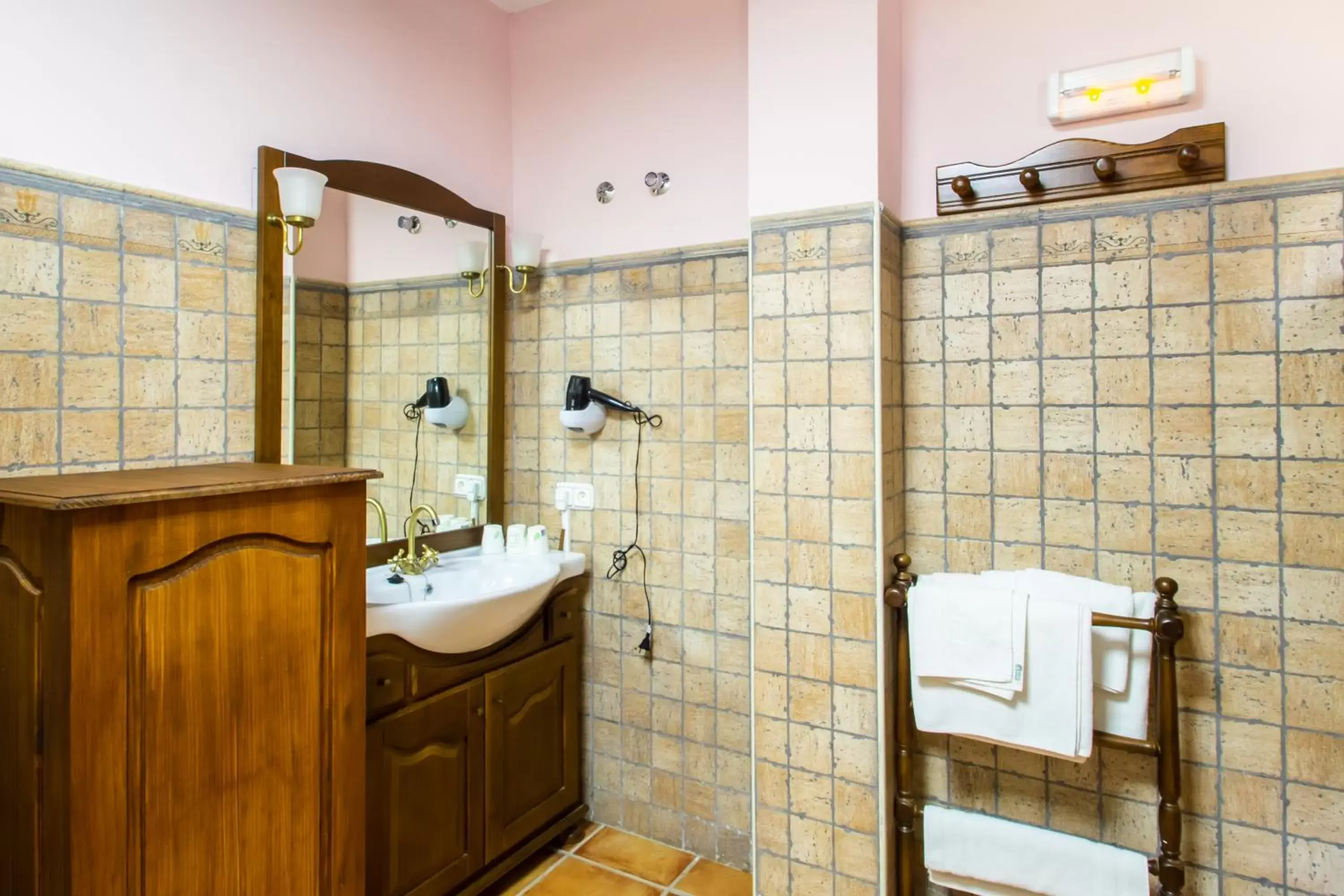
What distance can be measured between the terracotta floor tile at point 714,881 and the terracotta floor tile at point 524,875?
417mm

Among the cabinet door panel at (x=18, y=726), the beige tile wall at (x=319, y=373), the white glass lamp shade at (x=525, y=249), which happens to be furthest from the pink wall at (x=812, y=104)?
the cabinet door panel at (x=18, y=726)

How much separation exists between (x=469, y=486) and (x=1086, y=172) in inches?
78.0

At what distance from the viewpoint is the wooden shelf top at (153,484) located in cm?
107

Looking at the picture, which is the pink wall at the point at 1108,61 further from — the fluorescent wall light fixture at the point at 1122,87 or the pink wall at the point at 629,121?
the pink wall at the point at 629,121

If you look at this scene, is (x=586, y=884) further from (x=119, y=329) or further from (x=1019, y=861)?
(x=119, y=329)

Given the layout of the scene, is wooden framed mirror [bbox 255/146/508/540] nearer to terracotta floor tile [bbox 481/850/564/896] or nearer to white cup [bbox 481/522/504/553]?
white cup [bbox 481/522/504/553]

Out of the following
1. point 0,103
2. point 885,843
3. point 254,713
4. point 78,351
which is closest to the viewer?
point 254,713

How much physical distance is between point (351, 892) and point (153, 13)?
1.94 metres

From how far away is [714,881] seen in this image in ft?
7.24

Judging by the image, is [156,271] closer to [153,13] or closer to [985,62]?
[153,13]

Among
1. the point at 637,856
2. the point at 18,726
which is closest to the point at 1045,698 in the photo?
the point at 637,856

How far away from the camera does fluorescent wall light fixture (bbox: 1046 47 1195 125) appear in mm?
1674

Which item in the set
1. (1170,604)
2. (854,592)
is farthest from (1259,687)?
(854,592)

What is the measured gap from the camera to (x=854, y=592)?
1.84 meters
